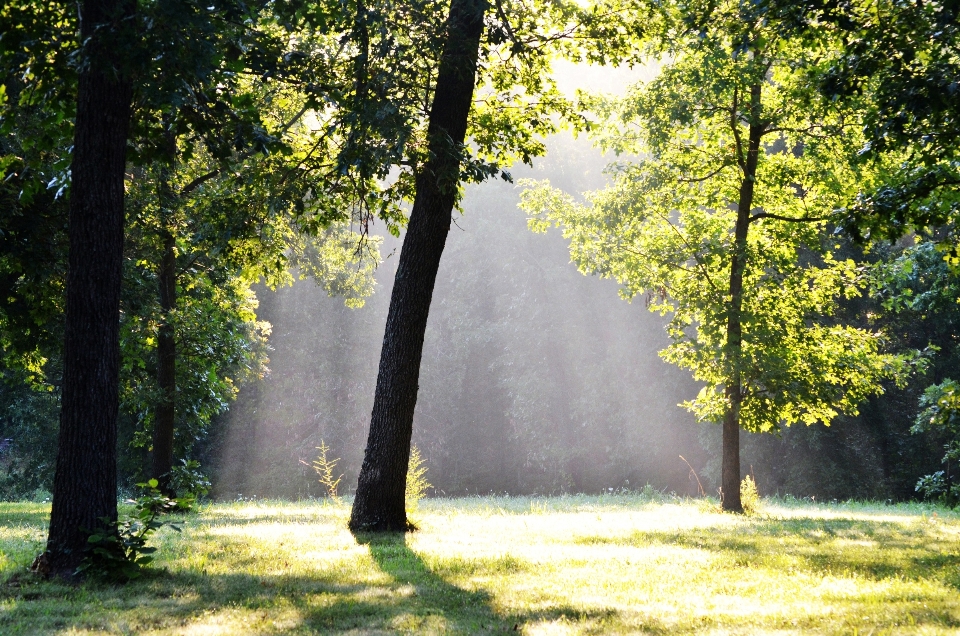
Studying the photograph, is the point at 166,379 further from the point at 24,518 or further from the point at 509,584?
the point at 509,584

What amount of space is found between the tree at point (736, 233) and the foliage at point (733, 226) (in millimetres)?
33

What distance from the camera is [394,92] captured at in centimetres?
1060

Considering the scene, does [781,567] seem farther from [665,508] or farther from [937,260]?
[937,260]

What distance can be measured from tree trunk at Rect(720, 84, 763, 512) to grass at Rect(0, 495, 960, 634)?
186 inches

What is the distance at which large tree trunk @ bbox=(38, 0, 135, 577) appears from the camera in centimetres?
775

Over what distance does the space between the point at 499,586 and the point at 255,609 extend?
2.14 meters

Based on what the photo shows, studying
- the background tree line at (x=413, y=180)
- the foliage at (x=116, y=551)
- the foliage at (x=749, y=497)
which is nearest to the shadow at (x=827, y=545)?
the background tree line at (x=413, y=180)

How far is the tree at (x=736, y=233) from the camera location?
16.4 m

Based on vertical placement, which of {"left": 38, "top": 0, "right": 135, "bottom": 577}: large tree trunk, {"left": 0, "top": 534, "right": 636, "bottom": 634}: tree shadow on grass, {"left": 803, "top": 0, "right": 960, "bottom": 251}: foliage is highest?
{"left": 803, "top": 0, "right": 960, "bottom": 251}: foliage

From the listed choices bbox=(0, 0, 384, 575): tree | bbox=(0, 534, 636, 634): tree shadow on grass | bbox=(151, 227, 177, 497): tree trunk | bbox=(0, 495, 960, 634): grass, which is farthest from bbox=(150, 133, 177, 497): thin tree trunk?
bbox=(0, 534, 636, 634): tree shadow on grass

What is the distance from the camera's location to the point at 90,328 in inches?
306

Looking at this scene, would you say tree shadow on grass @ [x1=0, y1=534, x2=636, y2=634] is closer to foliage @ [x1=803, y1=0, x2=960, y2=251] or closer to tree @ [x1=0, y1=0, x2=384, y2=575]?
tree @ [x1=0, y1=0, x2=384, y2=575]

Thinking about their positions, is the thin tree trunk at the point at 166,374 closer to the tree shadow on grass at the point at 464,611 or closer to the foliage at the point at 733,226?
the foliage at the point at 733,226

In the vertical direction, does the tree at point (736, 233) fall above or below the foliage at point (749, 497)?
above
